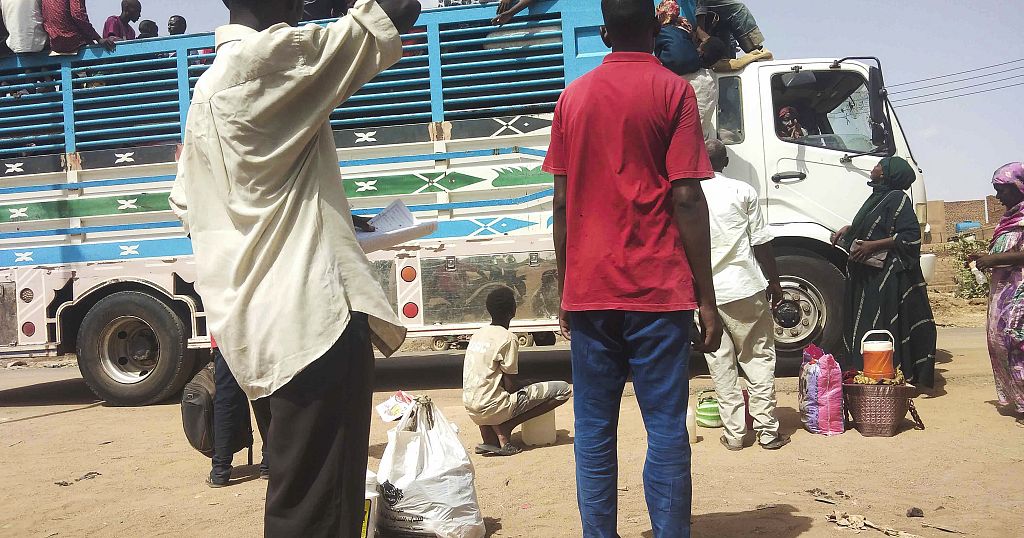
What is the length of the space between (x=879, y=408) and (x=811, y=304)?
6.77 ft

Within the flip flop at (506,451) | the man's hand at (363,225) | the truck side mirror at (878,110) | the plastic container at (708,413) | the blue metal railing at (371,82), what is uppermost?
the blue metal railing at (371,82)

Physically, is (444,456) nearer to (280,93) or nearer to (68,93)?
(280,93)

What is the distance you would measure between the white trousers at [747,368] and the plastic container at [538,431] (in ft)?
3.34

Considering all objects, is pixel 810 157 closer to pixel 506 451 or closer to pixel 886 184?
pixel 886 184

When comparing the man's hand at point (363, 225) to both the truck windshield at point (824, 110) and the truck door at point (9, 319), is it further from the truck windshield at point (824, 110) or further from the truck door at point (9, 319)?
the truck door at point (9, 319)

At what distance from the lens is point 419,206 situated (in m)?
7.33

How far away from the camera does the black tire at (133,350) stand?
7.39 m

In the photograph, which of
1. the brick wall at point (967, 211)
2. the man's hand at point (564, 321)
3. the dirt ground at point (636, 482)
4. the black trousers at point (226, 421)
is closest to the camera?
the man's hand at point (564, 321)

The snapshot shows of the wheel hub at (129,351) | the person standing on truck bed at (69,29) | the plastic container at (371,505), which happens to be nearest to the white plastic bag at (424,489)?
the plastic container at (371,505)

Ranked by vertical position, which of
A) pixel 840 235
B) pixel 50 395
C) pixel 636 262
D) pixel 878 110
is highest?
pixel 878 110

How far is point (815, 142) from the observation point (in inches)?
285

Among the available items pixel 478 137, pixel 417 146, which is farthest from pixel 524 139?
pixel 417 146

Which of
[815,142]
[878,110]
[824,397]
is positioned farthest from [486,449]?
[878,110]

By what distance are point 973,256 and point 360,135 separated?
4.74m
